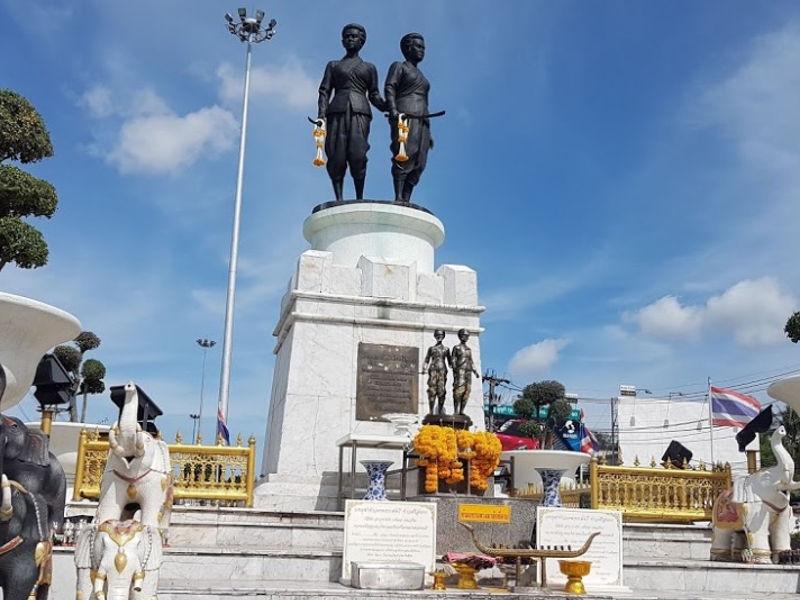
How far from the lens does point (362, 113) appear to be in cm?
1703

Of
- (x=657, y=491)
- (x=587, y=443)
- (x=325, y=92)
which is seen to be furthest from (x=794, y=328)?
(x=587, y=443)

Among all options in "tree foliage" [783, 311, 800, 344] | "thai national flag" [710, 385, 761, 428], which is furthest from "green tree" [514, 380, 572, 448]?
"tree foliage" [783, 311, 800, 344]

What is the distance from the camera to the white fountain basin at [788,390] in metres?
9.70

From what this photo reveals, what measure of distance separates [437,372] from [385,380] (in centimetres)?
169

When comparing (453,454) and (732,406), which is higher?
(732,406)

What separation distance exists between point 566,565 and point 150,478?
15.8 feet

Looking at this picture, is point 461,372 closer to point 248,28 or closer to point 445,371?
point 445,371

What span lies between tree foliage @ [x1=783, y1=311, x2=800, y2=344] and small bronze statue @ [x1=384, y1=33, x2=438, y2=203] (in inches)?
484

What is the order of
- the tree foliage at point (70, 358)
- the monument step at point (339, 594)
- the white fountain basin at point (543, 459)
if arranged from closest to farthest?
the monument step at point (339, 594), the white fountain basin at point (543, 459), the tree foliage at point (70, 358)

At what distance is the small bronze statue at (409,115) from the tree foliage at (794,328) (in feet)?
40.3

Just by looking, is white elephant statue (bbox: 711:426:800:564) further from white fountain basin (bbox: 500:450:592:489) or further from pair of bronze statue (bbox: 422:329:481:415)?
pair of bronze statue (bbox: 422:329:481:415)

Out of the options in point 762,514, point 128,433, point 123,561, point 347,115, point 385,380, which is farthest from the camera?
point 347,115

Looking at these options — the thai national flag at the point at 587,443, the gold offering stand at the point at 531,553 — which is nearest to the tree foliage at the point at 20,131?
the gold offering stand at the point at 531,553

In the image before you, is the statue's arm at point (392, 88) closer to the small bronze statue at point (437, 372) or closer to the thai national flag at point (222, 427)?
the small bronze statue at point (437, 372)
